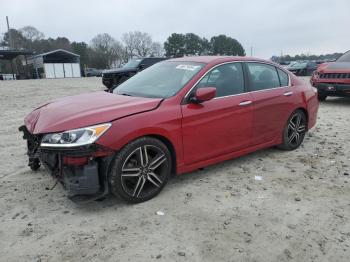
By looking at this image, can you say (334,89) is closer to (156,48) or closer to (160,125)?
(160,125)

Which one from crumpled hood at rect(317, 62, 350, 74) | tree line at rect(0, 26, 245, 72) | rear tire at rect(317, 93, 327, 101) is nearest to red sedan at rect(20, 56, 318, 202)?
crumpled hood at rect(317, 62, 350, 74)

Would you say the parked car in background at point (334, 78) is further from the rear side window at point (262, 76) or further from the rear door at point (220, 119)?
the rear door at point (220, 119)

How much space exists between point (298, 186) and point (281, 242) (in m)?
1.38

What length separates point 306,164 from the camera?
203 inches

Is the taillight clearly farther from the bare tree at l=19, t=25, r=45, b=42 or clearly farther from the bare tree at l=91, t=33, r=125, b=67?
the bare tree at l=19, t=25, r=45, b=42

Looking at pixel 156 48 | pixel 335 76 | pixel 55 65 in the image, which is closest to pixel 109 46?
pixel 156 48

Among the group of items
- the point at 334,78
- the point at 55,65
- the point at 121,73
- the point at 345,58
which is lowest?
the point at 334,78

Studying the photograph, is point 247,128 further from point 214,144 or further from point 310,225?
point 310,225

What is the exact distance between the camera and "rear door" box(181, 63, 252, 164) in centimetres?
418

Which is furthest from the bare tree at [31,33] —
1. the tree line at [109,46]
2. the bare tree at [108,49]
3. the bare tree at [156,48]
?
the bare tree at [156,48]

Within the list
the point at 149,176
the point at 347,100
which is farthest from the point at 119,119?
the point at 347,100

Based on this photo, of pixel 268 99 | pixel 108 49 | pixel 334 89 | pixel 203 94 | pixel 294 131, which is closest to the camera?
pixel 203 94

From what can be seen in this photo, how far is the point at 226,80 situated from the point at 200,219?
6.67 feet

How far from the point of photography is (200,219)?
138 inches
